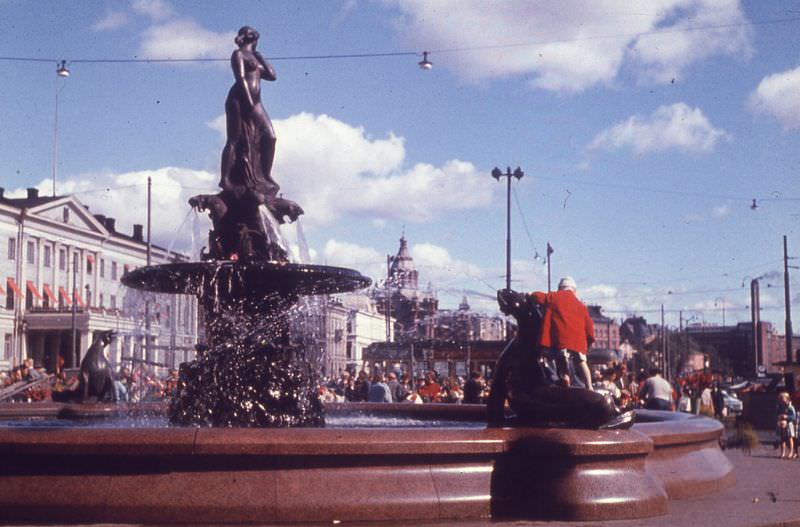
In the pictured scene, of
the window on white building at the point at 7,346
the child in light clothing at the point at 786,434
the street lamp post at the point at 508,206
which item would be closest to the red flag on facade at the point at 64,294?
the window on white building at the point at 7,346

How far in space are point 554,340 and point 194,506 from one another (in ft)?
11.9

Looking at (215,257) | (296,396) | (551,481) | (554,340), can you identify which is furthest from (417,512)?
(215,257)

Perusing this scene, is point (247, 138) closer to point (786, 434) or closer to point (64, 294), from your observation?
point (786, 434)

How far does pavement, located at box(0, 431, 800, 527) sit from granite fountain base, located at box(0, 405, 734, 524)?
0.58ft

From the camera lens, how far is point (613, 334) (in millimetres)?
172500

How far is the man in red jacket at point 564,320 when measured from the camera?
28.1ft

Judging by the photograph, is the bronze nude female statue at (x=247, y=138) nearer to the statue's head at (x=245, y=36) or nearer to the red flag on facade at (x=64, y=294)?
the statue's head at (x=245, y=36)

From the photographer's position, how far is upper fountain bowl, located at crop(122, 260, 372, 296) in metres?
9.92

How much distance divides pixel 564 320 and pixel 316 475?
302 cm

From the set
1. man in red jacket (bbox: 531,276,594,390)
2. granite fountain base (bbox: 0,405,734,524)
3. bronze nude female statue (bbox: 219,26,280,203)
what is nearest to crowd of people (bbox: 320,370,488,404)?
bronze nude female statue (bbox: 219,26,280,203)

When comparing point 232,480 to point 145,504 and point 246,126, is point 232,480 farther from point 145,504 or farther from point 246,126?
point 246,126

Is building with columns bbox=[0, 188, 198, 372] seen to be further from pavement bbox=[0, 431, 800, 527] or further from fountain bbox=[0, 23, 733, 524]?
fountain bbox=[0, 23, 733, 524]

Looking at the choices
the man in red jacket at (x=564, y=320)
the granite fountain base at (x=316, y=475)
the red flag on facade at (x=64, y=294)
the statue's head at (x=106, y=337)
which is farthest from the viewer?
the red flag on facade at (x=64, y=294)

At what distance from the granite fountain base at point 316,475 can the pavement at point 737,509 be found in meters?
0.18
